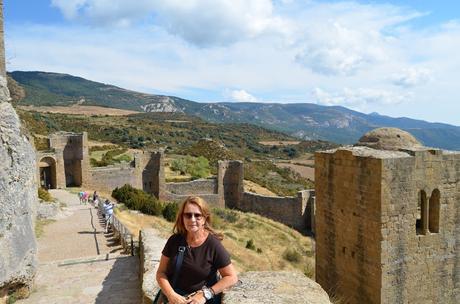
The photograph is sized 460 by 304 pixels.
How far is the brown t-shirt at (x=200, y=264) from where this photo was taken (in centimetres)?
381

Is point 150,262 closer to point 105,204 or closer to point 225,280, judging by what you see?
point 225,280

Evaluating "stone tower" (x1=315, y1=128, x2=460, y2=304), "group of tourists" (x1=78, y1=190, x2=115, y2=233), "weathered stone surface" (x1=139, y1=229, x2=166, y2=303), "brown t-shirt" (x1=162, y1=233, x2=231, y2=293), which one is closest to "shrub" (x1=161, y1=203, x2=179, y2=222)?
"group of tourists" (x1=78, y1=190, x2=115, y2=233)

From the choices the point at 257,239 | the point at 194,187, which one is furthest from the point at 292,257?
the point at 194,187

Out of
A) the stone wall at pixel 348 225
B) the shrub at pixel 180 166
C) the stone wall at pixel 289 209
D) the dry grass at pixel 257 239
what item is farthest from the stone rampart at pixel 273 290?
the shrub at pixel 180 166

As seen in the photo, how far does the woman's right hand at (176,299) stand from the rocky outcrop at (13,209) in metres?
3.88

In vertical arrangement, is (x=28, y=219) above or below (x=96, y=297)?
above

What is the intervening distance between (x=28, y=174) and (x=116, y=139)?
5030 cm

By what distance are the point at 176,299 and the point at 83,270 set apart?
282 inches

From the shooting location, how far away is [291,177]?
1949 inches

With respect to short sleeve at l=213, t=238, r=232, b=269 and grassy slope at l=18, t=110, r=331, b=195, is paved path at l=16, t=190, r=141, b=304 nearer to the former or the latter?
short sleeve at l=213, t=238, r=232, b=269

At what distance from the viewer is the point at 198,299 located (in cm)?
370

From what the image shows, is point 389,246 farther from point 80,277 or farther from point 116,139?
Answer: point 116,139

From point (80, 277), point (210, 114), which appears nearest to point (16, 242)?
point (80, 277)

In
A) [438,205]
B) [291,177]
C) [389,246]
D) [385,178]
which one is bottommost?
[291,177]
